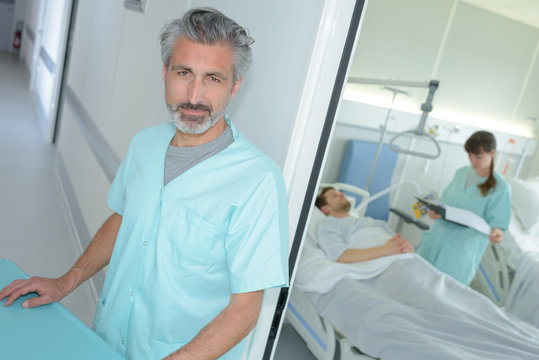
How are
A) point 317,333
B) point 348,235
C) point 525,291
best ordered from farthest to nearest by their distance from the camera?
point 525,291 < point 348,235 < point 317,333

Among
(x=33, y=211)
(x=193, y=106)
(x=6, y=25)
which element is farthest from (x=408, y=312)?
(x=6, y=25)

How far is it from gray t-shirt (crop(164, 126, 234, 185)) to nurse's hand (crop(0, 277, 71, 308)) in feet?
1.31

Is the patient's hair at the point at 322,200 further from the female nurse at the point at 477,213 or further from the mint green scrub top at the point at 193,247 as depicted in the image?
the mint green scrub top at the point at 193,247

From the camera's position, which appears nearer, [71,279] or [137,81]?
[71,279]

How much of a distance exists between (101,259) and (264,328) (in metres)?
0.54

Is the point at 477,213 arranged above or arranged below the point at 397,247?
above

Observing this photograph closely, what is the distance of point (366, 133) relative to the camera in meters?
4.15

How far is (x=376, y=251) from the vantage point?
9.12 ft

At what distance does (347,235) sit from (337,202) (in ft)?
0.89

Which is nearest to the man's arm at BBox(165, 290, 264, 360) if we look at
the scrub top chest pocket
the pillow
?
the scrub top chest pocket

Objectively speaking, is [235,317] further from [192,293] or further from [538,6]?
[538,6]

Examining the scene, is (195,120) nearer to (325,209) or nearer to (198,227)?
(198,227)

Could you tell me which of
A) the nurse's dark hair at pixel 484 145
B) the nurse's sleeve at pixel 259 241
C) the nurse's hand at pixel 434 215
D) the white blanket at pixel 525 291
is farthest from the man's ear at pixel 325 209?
the nurse's sleeve at pixel 259 241

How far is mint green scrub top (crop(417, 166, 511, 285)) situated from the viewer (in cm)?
331
